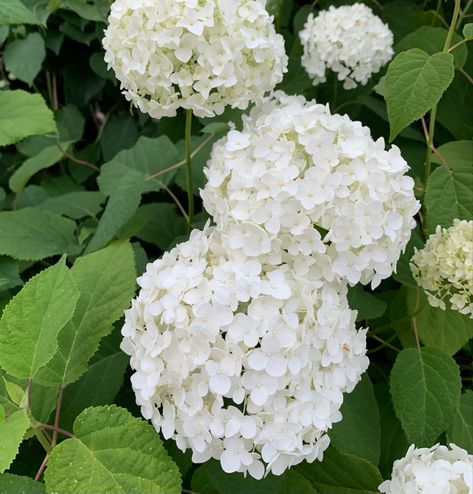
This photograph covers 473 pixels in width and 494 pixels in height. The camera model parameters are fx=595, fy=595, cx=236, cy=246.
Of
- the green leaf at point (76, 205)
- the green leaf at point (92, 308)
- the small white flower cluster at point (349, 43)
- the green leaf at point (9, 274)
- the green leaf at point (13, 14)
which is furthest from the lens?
the small white flower cluster at point (349, 43)

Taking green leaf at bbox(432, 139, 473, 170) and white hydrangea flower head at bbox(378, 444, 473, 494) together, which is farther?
green leaf at bbox(432, 139, 473, 170)

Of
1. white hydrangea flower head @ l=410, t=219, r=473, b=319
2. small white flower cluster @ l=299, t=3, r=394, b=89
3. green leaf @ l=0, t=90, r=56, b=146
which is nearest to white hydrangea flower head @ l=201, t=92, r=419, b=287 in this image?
white hydrangea flower head @ l=410, t=219, r=473, b=319

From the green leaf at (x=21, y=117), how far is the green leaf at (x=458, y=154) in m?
1.00

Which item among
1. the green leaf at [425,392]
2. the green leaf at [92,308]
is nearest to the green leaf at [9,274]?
the green leaf at [92,308]

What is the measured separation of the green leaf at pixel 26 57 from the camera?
6.31 ft

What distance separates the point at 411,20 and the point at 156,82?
1.29 metres

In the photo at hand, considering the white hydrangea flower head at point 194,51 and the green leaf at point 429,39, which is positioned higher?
the white hydrangea flower head at point 194,51

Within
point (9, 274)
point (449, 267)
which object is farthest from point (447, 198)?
point (9, 274)

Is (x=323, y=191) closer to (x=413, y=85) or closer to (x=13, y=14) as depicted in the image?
(x=413, y=85)

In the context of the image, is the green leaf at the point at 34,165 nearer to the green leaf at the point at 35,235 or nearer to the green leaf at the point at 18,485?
the green leaf at the point at 35,235

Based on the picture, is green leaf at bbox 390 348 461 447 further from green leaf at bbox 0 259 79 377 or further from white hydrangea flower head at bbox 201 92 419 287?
green leaf at bbox 0 259 79 377

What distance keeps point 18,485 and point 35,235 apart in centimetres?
63

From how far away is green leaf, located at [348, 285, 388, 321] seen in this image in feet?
4.14

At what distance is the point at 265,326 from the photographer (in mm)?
863
